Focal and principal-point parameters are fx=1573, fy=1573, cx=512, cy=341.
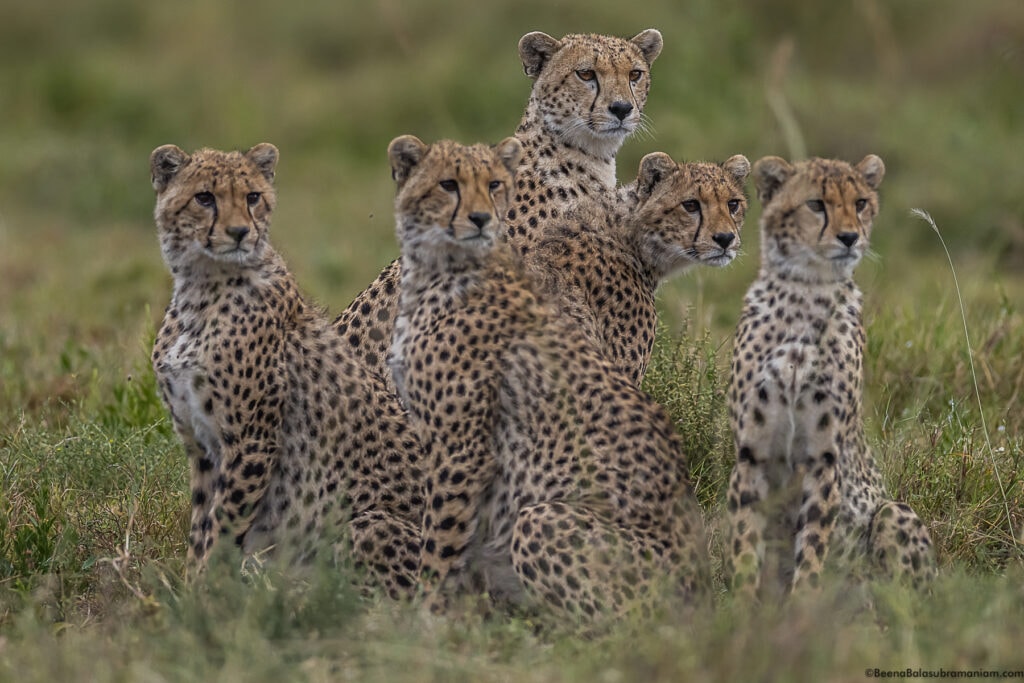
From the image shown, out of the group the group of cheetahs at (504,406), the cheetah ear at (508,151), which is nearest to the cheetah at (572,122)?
the group of cheetahs at (504,406)

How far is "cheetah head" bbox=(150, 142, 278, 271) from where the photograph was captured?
397 centimetres

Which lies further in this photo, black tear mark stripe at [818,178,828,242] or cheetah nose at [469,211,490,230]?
cheetah nose at [469,211,490,230]

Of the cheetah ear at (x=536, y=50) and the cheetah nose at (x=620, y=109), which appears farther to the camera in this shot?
the cheetah ear at (x=536, y=50)

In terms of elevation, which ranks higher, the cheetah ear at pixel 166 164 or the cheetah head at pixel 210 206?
the cheetah ear at pixel 166 164

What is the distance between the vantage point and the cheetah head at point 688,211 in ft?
14.5

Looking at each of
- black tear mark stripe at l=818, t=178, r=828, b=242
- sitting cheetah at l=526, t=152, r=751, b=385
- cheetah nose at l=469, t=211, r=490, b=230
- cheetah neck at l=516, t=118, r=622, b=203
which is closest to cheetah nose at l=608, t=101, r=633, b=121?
cheetah neck at l=516, t=118, r=622, b=203

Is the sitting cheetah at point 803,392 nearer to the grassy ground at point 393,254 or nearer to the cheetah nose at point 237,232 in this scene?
the grassy ground at point 393,254

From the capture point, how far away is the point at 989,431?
16.0 feet

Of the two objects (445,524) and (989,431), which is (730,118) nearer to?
(989,431)

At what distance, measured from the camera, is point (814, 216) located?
11.7 feet

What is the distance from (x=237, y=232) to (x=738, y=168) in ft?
4.97

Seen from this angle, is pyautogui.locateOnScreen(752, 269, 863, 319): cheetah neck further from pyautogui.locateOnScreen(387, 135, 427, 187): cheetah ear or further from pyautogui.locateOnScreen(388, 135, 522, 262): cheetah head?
pyautogui.locateOnScreen(387, 135, 427, 187): cheetah ear

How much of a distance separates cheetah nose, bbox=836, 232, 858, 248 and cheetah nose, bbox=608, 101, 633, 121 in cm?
149

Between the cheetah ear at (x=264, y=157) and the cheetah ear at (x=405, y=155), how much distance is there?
1.14 feet
